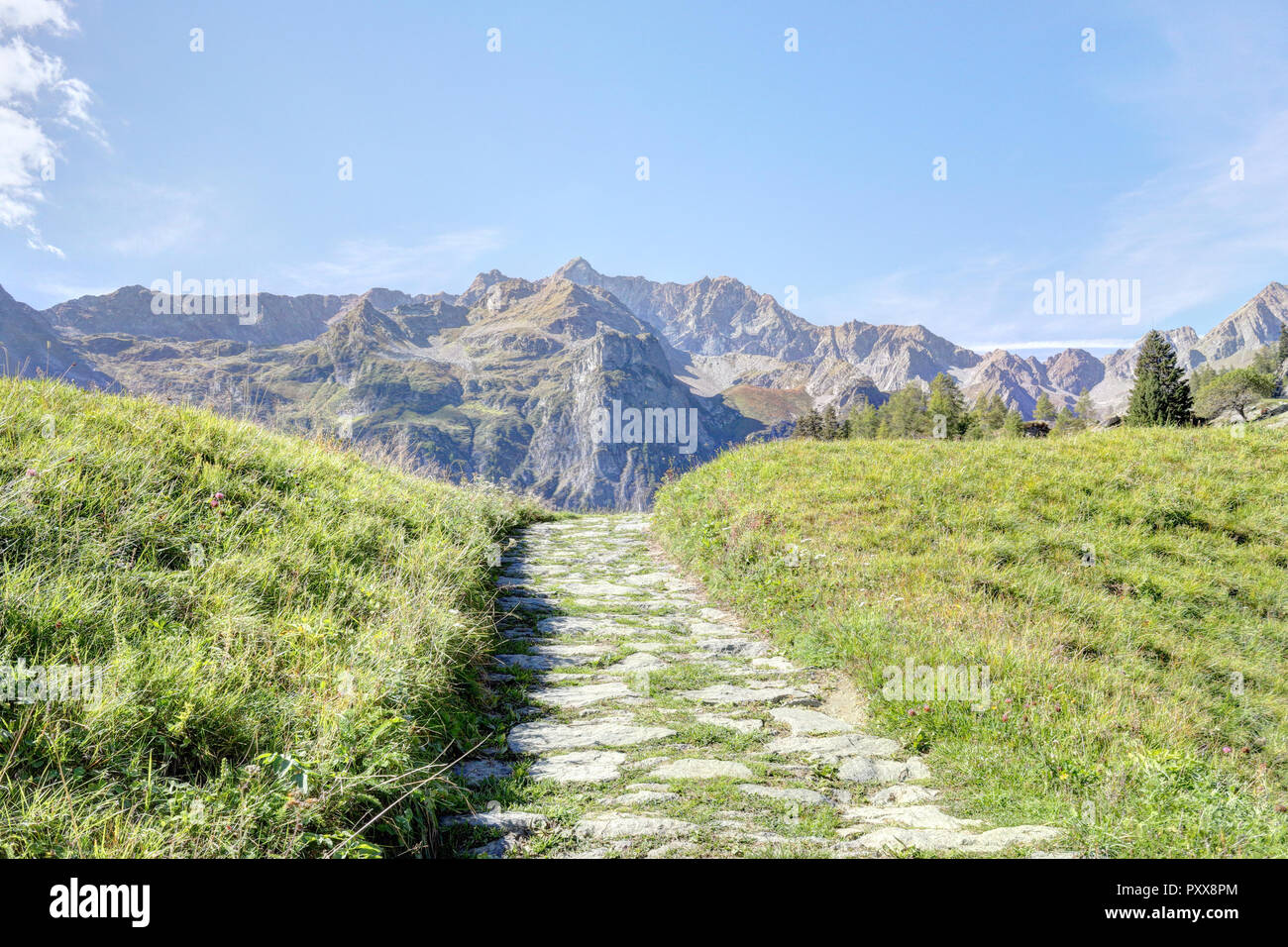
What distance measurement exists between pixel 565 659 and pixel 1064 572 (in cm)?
675

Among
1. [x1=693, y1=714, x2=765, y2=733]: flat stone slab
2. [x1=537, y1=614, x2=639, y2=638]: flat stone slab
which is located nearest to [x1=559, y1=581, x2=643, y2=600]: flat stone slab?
[x1=537, y1=614, x2=639, y2=638]: flat stone slab

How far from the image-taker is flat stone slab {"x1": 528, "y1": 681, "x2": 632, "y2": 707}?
548cm

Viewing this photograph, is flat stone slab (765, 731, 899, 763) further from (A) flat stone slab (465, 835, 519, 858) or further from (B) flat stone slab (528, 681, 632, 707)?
(A) flat stone slab (465, 835, 519, 858)

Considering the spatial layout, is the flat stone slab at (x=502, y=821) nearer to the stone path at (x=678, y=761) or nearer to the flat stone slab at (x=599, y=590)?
the stone path at (x=678, y=761)

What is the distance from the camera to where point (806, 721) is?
16.9ft

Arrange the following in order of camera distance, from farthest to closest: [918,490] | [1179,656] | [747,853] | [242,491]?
[918,490]
[242,491]
[1179,656]
[747,853]

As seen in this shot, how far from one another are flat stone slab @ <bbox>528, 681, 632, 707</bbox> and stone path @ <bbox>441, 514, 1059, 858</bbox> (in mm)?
19

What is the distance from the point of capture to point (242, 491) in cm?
706

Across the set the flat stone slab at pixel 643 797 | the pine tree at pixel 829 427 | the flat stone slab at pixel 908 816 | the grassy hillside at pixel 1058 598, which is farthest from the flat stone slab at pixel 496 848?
the pine tree at pixel 829 427

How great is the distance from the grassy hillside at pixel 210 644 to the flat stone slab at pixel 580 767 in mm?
707

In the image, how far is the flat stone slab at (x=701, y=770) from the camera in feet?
13.4

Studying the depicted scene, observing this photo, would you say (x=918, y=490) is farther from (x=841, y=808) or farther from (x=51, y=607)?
(x=51, y=607)

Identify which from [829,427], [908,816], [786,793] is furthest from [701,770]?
[829,427]

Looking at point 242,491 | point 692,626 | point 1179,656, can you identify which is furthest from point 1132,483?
point 242,491
